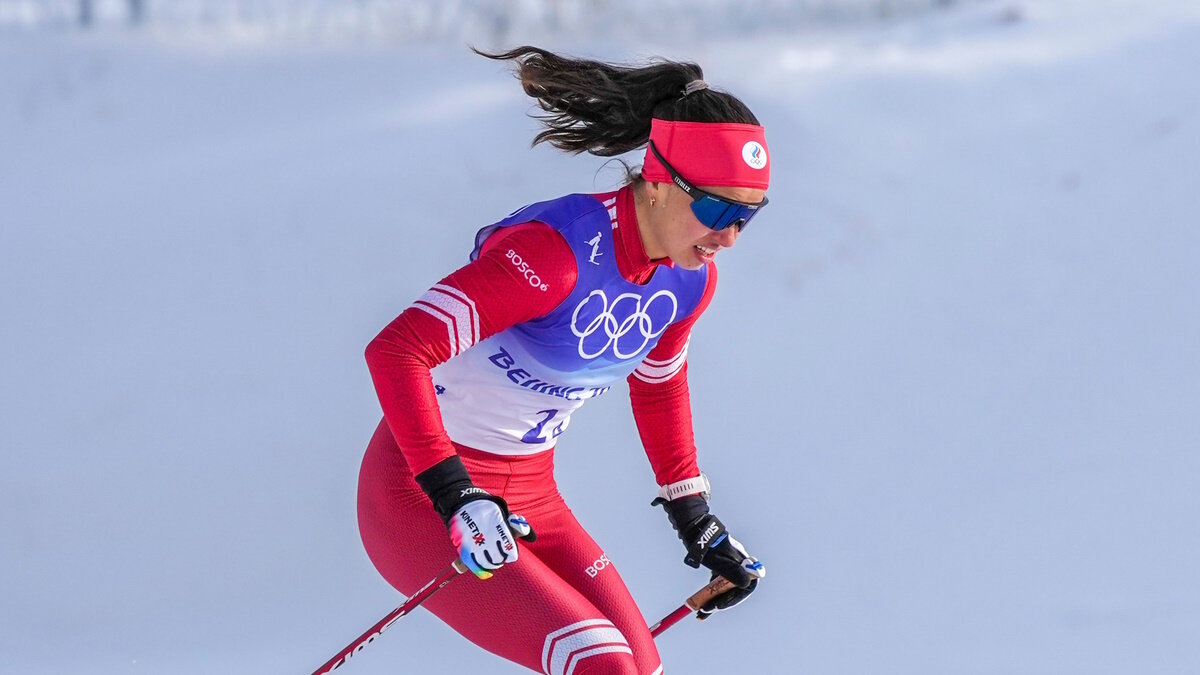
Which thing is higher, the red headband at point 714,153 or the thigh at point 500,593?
the red headband at point 714,153

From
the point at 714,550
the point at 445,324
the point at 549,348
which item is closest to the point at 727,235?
the point at 549,348

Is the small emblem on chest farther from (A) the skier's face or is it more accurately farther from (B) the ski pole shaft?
(B) the ski pole shaft

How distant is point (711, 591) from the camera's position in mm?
2393

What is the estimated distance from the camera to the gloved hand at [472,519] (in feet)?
6.03

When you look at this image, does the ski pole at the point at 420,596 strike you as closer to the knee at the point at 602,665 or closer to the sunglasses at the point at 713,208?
the knee at the point at 602,665

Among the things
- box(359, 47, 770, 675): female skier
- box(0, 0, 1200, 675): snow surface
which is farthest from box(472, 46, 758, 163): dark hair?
box(0, 0, 1200, 675): snow surface

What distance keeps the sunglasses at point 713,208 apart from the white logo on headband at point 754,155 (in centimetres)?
6

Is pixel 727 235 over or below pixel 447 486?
over

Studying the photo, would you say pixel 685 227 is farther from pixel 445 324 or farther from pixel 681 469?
pixel 681 469

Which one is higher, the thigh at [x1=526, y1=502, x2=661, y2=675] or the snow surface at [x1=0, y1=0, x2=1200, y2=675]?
the snow surface at [x1=0, y1=0, x2=1200, y2=675]

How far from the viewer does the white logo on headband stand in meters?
1.99

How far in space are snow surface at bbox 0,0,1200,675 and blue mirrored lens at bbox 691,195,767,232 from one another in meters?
1.50

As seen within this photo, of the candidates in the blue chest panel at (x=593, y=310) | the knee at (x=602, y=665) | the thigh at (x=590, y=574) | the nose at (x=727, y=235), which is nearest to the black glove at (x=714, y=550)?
the thigh at (x=590, y=574)

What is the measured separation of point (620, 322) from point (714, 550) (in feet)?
1.70
